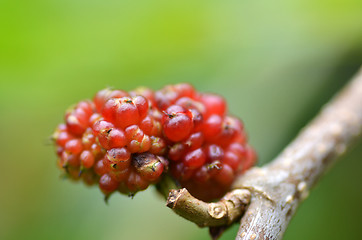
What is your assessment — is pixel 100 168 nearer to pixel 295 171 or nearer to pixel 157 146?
pixel 157 146

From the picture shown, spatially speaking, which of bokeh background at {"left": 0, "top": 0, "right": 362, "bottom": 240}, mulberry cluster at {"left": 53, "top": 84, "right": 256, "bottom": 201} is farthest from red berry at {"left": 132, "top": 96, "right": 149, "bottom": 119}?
bokeh background at {"left": 0, "top": 0, "right": 362, "bottom": 240}

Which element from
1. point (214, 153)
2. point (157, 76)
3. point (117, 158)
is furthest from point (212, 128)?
point (157, 76)

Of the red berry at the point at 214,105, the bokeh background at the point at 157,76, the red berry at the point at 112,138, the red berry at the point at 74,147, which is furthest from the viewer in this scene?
the bokeh background at the point at 157,76

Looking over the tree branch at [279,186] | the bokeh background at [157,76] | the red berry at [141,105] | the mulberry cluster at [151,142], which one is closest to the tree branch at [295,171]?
the tree branch at [279,186]

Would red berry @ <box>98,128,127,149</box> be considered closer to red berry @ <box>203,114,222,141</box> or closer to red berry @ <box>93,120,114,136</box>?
red berry @ <box>93,120,114,136</box>

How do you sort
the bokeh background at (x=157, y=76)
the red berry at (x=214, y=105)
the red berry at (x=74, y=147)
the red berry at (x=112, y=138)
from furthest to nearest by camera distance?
the bokeh background at (x=157, y=76), the red berry at (x=214, y=105), the red berry at (x=74, y=147), the red berry at (x=112, y=138)

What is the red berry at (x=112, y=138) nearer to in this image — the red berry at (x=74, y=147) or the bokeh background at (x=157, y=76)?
the red berry at (x=74, y=147)

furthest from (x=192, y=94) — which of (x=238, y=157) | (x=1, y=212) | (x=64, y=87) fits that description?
(x=1, y=212)
